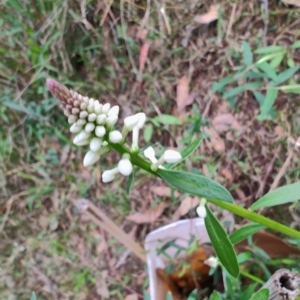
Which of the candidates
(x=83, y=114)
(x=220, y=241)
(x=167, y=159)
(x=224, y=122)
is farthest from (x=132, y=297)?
(x=83, y=114)

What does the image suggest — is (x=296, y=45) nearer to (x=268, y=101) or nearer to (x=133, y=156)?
(x=268, y=101)

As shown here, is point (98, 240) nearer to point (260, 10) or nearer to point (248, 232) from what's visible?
point (248, 232)

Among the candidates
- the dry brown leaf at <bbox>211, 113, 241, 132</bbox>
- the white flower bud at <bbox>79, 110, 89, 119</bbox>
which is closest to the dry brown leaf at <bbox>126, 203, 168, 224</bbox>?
the dry brown leaf at <bbox>211, 113, 241, 132</bbox>

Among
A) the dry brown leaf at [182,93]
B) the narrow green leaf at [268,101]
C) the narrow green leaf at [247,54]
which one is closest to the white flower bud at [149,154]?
the narrow green leaf at [268,101]

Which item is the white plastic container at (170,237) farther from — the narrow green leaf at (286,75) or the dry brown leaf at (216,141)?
the narrow green leaf at (286,75)

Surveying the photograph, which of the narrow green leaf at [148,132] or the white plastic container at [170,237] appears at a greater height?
the narrow green leaf at [148,132]

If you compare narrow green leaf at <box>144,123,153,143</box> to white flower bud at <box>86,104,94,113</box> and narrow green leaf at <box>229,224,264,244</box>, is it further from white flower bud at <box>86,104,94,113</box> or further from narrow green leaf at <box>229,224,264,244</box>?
white flower bud at <box>86,104,94,113</box>
